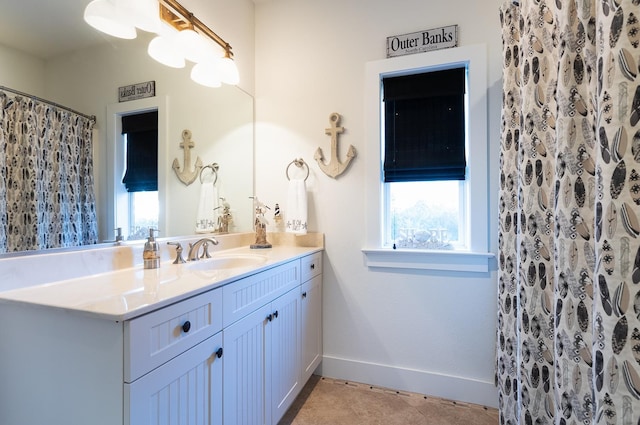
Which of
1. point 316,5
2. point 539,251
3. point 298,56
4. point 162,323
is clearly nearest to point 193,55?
point 298,56

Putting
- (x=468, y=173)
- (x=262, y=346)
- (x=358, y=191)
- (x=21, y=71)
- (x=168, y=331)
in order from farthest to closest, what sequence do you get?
1. (x=358, y=191)
2. (x=468, y=173)
3. (x=262, y=346)
4. (x=21, y=71)
5. (x=168, y=331)

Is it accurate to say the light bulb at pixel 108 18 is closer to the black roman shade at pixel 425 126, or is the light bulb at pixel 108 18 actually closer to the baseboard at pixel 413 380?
the black roman shade at pixel 425 126

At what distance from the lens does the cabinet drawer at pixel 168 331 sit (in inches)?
28.0

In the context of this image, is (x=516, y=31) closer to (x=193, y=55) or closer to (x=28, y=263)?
(x=193, y=55)

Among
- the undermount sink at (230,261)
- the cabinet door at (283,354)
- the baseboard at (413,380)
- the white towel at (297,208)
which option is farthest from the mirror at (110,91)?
the baseboard at (413,380)

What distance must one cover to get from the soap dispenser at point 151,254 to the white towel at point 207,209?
1.44ft

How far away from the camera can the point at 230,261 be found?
5.35ft

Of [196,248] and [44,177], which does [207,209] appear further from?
[44,177]

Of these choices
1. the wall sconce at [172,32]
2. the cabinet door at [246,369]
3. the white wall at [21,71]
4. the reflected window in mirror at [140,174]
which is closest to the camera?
the white wall at [21,71]

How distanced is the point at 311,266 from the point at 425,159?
994 millimetres

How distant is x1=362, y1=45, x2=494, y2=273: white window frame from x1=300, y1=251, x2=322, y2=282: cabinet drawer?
319mm

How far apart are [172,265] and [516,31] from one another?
192 centimetres

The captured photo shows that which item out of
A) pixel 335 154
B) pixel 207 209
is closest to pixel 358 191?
pixel 335 154

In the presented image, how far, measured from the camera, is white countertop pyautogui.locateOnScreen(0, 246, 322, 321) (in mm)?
733
